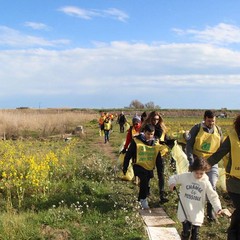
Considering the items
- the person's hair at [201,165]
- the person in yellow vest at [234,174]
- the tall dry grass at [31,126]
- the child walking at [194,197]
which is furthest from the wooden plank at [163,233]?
the tall dry grass at [31,126]

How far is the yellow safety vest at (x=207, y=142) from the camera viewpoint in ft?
22.4

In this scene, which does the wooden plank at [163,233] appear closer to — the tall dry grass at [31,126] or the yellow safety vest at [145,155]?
the yellow safety vest at [145,155]

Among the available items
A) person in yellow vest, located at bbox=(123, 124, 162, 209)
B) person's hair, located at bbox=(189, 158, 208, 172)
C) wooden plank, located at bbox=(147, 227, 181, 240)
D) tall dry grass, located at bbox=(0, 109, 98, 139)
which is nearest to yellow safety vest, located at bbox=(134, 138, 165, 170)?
person in yellow vest, located at bbox=(123, 124, 162, 209)

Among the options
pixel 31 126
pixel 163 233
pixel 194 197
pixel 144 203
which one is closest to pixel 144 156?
pixel 144 203

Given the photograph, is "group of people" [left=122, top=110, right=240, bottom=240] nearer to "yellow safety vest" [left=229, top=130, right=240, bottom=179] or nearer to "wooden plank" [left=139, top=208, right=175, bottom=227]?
"yellow safety vest" [left=229, top=130, right=240, bottom=179]

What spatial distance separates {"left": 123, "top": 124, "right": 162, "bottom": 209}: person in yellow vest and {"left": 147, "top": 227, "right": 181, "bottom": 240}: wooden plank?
46.1 inches

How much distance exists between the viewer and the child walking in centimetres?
518

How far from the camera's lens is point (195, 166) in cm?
523

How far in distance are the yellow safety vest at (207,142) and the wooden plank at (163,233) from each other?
4.76 ft

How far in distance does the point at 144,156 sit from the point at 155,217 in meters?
1.20

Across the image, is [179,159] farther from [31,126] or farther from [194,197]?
[31,126]

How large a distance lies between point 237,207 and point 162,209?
2659 mm

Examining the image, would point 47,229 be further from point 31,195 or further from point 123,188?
point 123,188

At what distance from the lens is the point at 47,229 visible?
6.15 m
